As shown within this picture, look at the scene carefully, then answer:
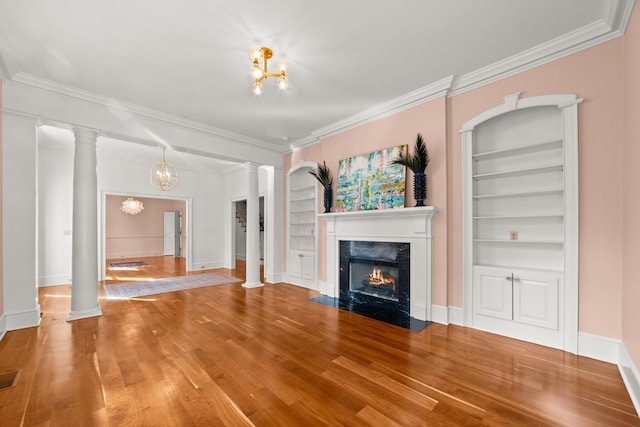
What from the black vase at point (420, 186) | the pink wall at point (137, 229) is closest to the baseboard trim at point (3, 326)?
the black vase at point (420, 186)

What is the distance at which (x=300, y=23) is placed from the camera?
254 centimetres

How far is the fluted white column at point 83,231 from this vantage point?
12.5 feet

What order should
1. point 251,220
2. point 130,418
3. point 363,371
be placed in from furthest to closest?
point 251,220
point 363,371
point 130,418

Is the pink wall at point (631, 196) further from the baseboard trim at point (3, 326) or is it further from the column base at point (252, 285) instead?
the baseboard trim at point (3, 326)

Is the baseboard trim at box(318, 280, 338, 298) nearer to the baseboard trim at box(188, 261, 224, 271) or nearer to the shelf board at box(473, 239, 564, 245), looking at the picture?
the shelf board at box(473, 239, 564, 245)

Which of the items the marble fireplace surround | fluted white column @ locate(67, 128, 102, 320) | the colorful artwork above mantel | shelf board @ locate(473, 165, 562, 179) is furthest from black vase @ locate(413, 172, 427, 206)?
fluted white column @ locate(67, 128, 102, 320)

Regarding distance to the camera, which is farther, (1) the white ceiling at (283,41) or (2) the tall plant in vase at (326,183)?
(2) the tall plant in vase at (326,183)

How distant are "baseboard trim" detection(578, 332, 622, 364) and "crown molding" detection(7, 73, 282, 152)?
18.6 feet

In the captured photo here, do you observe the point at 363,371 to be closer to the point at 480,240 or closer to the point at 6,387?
the point at 480,240

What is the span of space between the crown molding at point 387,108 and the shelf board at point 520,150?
94cm

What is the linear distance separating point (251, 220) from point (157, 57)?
354cm

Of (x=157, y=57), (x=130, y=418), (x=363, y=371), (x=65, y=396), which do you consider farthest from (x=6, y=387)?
(x=157, y=57)

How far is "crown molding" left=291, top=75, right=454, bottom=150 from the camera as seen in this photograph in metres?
3.62

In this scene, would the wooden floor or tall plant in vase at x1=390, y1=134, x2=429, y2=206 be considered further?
tall plant in vase at x1=390, y1=134, x2=429, y2=206
